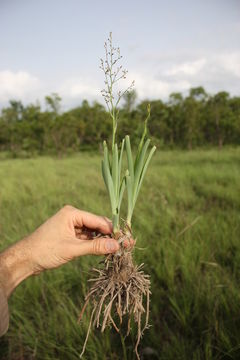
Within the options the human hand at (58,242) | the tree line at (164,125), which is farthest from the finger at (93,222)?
the tree line at (164,125)

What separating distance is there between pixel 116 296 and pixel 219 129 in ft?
65.1

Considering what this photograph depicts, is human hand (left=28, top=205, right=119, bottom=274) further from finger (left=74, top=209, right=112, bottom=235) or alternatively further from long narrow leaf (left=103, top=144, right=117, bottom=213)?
long narrow leaf (left=103, top=144, right=117, bottom=213)

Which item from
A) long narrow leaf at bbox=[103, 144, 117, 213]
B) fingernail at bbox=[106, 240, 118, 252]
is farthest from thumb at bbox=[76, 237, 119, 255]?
long narrow leaf at bbox=[103, 144, 117, 213]

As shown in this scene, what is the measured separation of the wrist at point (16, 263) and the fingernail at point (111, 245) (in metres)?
0.42

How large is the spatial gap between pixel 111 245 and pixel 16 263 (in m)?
0.51

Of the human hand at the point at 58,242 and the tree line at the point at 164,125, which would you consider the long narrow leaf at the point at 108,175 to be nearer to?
the human hand at the point at 58,242

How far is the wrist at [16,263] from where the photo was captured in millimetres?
1263

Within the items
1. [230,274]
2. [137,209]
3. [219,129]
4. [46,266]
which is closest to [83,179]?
[137,209]

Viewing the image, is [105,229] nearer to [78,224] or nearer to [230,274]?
[78,224]

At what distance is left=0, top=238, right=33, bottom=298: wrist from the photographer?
1263 millimetres

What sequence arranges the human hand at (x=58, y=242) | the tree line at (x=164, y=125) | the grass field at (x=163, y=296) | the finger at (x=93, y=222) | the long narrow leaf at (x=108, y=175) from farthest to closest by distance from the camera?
the tree line at (x=164, y=125), the grass field at (x=163, y=296), the finger at (x=93, y=222), the human hand at (x=58, y=242), the long narrow leaf at (x=108, y=175)

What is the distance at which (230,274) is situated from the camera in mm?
2004

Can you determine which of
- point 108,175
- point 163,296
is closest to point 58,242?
point 108,175

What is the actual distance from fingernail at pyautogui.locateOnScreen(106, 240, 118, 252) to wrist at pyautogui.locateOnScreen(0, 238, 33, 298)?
1.36ft
